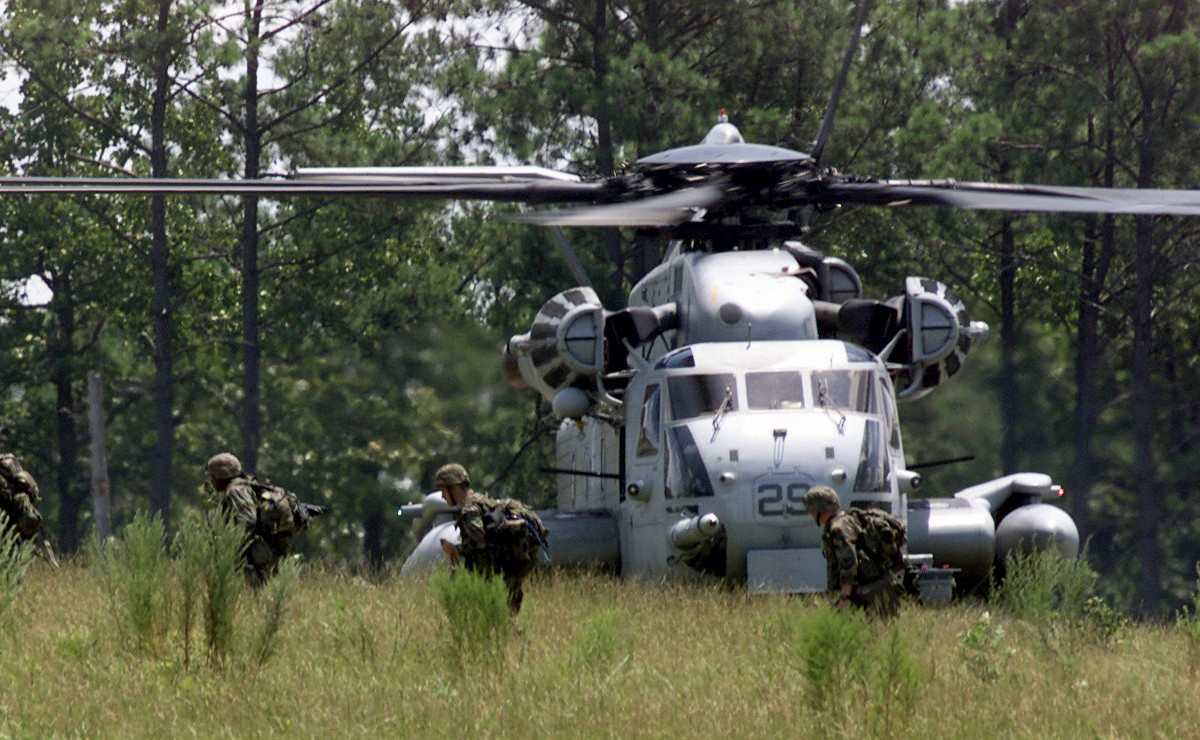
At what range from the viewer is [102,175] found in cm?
3281

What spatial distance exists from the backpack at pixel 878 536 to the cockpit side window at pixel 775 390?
2840 mm

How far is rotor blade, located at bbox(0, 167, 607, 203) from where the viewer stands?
14.0 meters

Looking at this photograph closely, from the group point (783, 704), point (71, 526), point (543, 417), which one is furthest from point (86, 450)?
point (783, 704)

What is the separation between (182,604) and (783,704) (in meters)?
3.77

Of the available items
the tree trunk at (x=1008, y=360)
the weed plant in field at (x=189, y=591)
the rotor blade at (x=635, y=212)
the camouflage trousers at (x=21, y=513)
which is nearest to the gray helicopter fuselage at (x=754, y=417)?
the rotor blade at (x=635, y=212)

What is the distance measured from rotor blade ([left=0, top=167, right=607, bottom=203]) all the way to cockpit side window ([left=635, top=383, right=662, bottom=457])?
1.83 meters

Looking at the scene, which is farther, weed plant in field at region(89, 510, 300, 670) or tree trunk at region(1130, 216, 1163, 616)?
tree trunk at region(1130, 216, 1163, 616)

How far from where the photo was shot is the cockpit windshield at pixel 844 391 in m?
15.1

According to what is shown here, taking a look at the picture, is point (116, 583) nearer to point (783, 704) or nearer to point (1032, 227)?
point (783, 704)

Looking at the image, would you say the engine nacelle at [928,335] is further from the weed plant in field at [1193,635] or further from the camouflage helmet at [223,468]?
the camouflage helmet at [223,468]

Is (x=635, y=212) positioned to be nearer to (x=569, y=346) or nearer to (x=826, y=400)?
(x=826, y=400)

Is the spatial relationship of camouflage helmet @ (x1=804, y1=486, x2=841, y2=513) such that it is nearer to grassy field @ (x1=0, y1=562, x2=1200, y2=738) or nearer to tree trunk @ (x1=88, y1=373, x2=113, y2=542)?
grassy field @ (x1=0, y1=562, x2=1200, y2=738)

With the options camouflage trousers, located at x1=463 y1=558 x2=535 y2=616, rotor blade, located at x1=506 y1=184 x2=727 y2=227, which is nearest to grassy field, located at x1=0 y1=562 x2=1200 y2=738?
camouflage trousers, located at x1=463 y1=558 x2=535 y2=616

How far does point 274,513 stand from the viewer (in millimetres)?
13531
